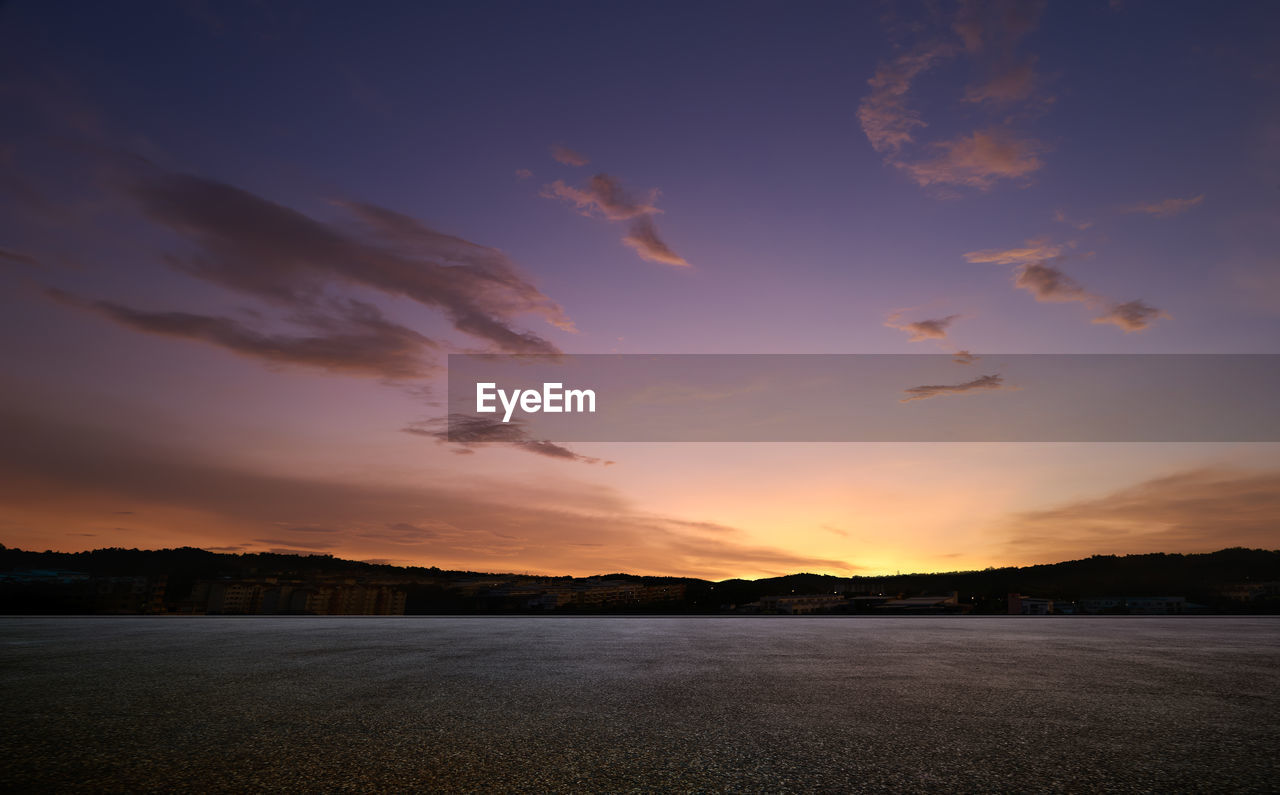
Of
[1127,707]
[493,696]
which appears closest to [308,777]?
[493,696]

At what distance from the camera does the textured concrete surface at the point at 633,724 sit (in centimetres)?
565

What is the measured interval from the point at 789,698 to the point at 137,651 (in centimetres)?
1681

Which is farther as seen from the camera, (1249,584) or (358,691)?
(1249,584)

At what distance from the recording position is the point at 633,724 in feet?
25.8

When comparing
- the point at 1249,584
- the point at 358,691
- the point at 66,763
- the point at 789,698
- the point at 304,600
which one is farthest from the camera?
the point at 1249,584

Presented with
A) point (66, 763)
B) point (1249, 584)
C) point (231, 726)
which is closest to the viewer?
point (66, 763)

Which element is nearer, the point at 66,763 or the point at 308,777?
the point at 308,777

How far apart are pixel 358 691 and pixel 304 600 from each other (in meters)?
100

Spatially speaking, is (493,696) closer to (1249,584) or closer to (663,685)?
(663,685)

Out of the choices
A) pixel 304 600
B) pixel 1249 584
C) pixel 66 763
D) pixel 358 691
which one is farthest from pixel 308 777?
pixel 1249 584

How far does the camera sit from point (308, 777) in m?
5.61

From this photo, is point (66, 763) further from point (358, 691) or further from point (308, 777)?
point (358, 691)

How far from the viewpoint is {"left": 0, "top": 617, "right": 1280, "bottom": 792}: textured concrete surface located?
565cm

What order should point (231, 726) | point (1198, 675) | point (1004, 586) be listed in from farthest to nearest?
point (1004, 586)
point (1198, 675)
point (231, 726)
